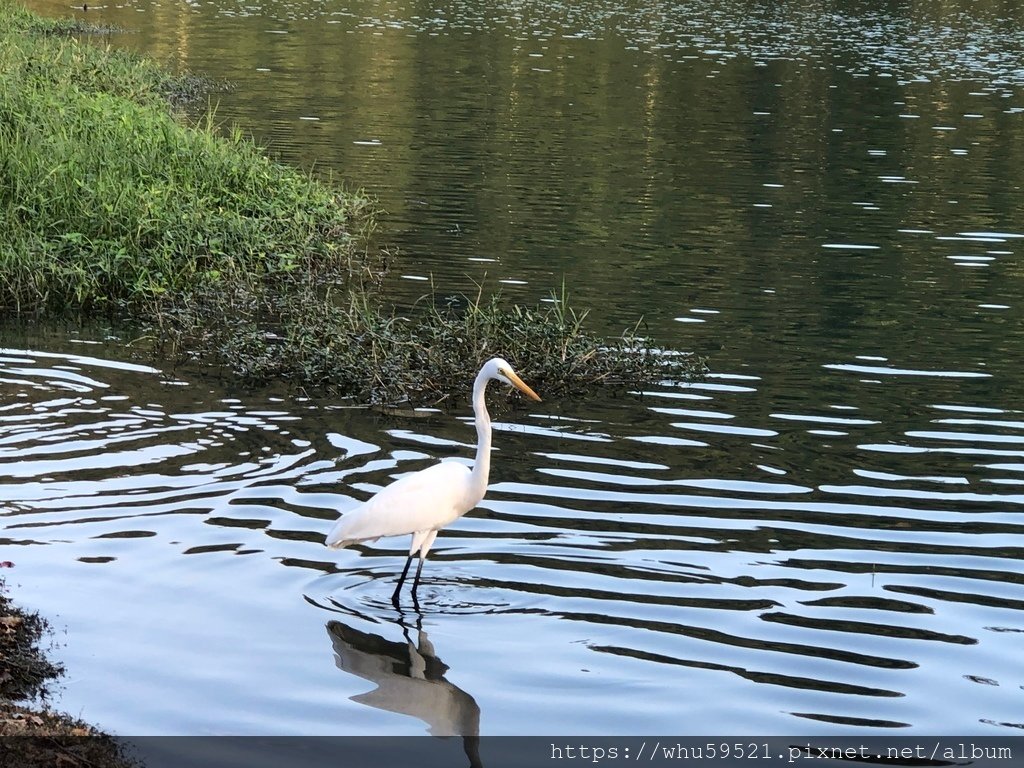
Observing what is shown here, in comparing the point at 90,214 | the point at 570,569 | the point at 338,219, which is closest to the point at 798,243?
the point at 338,219

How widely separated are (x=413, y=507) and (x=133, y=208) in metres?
9.47

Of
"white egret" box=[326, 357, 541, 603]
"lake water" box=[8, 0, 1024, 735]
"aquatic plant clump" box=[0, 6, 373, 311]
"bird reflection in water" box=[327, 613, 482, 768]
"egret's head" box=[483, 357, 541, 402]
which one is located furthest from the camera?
"aquatic plant clump" box=[0, 6, 373, 311]

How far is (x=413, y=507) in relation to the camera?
26.3ft

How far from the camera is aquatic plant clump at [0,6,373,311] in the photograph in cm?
1537

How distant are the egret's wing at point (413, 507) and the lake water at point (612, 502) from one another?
0.50 metres

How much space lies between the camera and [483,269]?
17.7 meters

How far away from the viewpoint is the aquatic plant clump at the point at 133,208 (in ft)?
50.4

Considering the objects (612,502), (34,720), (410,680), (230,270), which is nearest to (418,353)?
(612,502)

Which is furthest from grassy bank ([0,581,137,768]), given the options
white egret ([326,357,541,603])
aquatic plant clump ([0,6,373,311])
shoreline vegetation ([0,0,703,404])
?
aquatic plant clump ([0,6,373,311])

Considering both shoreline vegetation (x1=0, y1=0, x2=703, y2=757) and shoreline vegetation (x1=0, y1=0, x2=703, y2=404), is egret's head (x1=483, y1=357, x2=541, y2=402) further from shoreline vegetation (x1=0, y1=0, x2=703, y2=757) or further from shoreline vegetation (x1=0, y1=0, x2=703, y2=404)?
shoreline vegetation (x1=0, y1=0, x2=703, y2=404)

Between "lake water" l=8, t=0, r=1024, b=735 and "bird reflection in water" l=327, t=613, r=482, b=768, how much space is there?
0.03 meters

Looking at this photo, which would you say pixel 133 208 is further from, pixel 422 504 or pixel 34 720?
pixel 34 720

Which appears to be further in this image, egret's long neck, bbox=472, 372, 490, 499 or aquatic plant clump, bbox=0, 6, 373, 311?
aquatic plant clump, bbox=0, 6, 373, 311

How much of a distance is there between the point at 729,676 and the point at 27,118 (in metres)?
14.5
